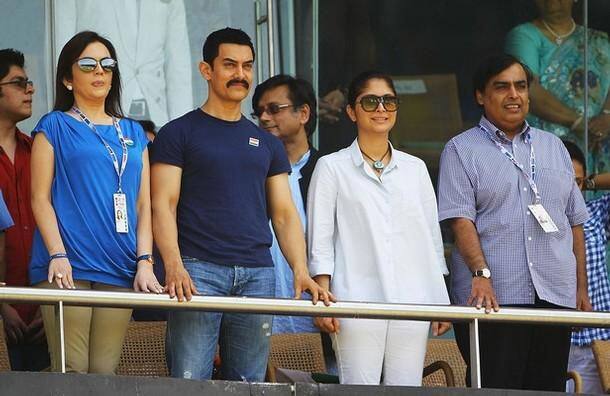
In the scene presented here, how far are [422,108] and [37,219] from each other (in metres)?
A: 4.88

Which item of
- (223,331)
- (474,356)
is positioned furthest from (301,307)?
(474,356)

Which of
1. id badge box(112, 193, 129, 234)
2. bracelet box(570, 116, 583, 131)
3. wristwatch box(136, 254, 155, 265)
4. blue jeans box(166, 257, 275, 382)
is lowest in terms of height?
blue jeans box(166, 257, 275, 382)

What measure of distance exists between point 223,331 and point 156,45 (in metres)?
3.97

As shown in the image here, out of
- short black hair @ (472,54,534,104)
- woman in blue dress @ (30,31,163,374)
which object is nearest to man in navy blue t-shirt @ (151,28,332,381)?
woman in blue dress @ (30,31,163,374)

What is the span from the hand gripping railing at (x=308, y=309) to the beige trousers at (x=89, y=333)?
16cm

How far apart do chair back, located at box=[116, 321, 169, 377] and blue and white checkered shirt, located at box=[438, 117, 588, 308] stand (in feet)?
5.26

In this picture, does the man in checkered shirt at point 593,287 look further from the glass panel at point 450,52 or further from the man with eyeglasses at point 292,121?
the glass panel at point 450,52

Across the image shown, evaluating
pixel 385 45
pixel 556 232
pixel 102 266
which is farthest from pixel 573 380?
pixel 385 45

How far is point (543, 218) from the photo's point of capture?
27.5ft

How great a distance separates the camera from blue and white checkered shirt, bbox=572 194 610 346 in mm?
9664

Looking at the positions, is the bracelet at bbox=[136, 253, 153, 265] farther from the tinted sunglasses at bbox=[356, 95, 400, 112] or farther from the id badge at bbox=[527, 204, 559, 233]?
the id badge at bbox=[527, 204, 559, 233]

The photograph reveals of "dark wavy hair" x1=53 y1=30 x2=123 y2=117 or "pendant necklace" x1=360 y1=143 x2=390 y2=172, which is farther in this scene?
"pendant necklace" x1=360 y1=143 x2=390 y2=172

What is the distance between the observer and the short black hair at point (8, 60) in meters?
8.97

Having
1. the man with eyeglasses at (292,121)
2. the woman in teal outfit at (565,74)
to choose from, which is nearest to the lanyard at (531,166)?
the man with eyeglasses at (292,121)
